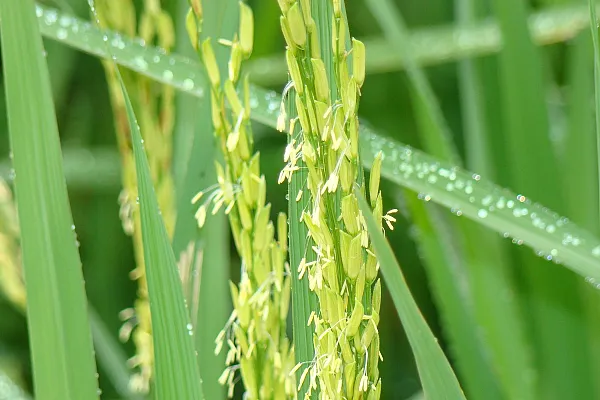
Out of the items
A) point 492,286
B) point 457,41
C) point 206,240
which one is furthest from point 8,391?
point 457,41

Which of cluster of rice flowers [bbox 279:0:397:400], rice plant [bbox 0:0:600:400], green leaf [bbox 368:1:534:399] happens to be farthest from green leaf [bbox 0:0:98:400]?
green leaf [bbox 368:1:534:399]

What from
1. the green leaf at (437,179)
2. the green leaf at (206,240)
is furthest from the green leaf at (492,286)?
the green leaf at (206,240)

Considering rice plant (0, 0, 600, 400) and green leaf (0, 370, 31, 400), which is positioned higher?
rice plant (0, 0, 600, 400)

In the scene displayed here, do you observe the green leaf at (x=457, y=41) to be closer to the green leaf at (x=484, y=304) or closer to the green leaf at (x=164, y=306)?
the green leaf at (x=484, y=304)

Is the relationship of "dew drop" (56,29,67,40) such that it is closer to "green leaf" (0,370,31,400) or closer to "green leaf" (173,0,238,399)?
"green leaf" (173,0,238,399)

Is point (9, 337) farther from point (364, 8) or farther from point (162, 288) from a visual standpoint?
point (162, 288)

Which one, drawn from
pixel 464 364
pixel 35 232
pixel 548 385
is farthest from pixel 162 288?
pixel 548 385

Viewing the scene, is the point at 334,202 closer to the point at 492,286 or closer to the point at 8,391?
the point at 492,286
